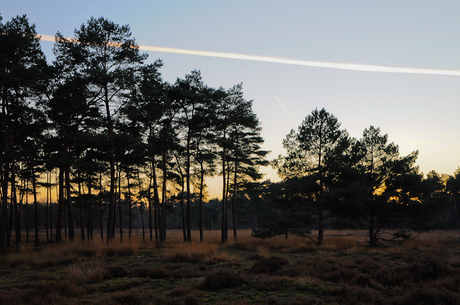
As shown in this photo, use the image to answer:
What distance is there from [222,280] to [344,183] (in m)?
17.7

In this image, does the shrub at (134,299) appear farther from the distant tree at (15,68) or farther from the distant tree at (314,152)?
the distant tree at (314,152)

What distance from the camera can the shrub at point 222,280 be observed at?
8.31 m

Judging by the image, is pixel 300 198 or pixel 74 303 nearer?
pixel 74 303

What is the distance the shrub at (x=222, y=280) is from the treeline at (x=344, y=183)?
548 inches

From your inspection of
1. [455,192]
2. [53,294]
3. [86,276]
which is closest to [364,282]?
[53,294]

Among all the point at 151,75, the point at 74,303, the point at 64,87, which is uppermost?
the point at 151,75

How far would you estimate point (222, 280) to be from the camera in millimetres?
8508

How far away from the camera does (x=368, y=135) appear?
24.0m

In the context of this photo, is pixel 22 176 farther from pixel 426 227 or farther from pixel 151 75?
pixel 426 227

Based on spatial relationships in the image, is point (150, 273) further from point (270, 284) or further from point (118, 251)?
point (118, 251)

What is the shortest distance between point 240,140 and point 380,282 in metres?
25.5

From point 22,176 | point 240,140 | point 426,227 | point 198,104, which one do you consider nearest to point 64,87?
point 198,104

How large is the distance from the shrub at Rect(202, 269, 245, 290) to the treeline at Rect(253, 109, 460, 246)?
13918mm

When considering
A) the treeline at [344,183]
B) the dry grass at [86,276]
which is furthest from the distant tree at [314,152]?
the dry grass at [86,276]
